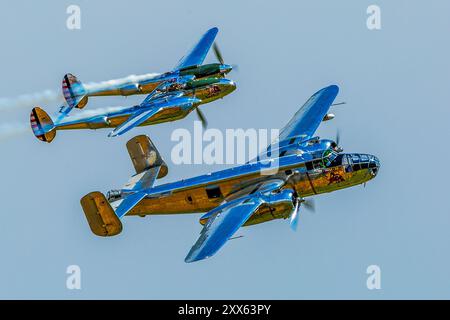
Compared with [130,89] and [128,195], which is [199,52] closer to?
[130,89]

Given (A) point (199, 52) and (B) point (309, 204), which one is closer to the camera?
(B) point (309, 204)

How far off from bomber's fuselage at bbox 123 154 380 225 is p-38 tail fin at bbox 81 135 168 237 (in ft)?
2.96

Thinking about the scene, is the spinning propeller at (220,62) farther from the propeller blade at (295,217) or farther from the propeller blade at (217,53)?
the propeller blade at (295,217)

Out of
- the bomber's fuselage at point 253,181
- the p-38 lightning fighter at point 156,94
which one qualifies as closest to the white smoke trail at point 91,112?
the p-38 lightning fighter at point 156,94

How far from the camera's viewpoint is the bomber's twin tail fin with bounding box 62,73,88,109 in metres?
69.8

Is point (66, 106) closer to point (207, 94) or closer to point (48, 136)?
point (48, 136)

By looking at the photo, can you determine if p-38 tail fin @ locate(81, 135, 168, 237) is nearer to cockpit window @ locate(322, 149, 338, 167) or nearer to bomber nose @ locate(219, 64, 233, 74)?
Answer: cockpit window @ locate(322, 149, 338, 167)

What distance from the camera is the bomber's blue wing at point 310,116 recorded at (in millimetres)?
62500

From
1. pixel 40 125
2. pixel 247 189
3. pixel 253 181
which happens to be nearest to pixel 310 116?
pixel 253 181

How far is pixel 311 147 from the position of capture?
59.2 metres

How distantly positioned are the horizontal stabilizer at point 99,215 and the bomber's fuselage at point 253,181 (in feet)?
11.1

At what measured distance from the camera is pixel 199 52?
72125mm

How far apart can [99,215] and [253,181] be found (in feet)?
23.0

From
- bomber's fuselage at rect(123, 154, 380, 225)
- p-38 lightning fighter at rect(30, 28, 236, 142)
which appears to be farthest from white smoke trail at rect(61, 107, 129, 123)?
bomber's fuselage at rect(123, 154, 380, 225)
